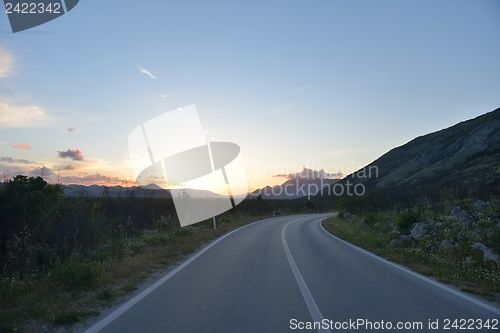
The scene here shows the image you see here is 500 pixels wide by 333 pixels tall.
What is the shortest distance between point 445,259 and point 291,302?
22.0ft

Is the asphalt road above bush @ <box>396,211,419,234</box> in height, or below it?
below

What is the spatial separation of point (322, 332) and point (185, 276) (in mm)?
4449

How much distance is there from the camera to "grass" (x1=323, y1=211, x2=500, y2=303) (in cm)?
798

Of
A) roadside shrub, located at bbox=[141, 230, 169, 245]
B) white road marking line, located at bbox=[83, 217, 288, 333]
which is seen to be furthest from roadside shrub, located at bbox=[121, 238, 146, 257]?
white road marking line, located at bbox=[83, 217, 288, 333]

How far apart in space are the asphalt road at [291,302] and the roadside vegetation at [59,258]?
0.79m

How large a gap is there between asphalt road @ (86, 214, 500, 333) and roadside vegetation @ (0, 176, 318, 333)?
0.79 meters

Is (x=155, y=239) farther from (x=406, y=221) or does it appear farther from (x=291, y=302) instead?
(x=406, y=221)

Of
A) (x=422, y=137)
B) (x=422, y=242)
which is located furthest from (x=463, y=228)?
(x=422, y=137)

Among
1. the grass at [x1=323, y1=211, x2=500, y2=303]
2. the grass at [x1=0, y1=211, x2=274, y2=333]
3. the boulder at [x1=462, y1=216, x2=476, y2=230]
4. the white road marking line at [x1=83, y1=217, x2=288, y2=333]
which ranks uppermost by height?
the boulder at [x1=462, y1=216, x2=476, y2=230]

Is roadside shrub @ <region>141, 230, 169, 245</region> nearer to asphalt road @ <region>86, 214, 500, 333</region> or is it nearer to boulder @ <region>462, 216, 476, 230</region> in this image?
asphalt road @ <region>86, 214, 500, 333</region>

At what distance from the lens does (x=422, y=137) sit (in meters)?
144

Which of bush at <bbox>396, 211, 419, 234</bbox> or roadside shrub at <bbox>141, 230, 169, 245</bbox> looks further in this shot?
bush at <bbox>396, 211, 419, 234</bbox>

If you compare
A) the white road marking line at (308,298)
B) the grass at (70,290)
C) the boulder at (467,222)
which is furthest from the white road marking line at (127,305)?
the boulder at (467,222)

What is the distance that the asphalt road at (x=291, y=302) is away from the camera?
524 cm
